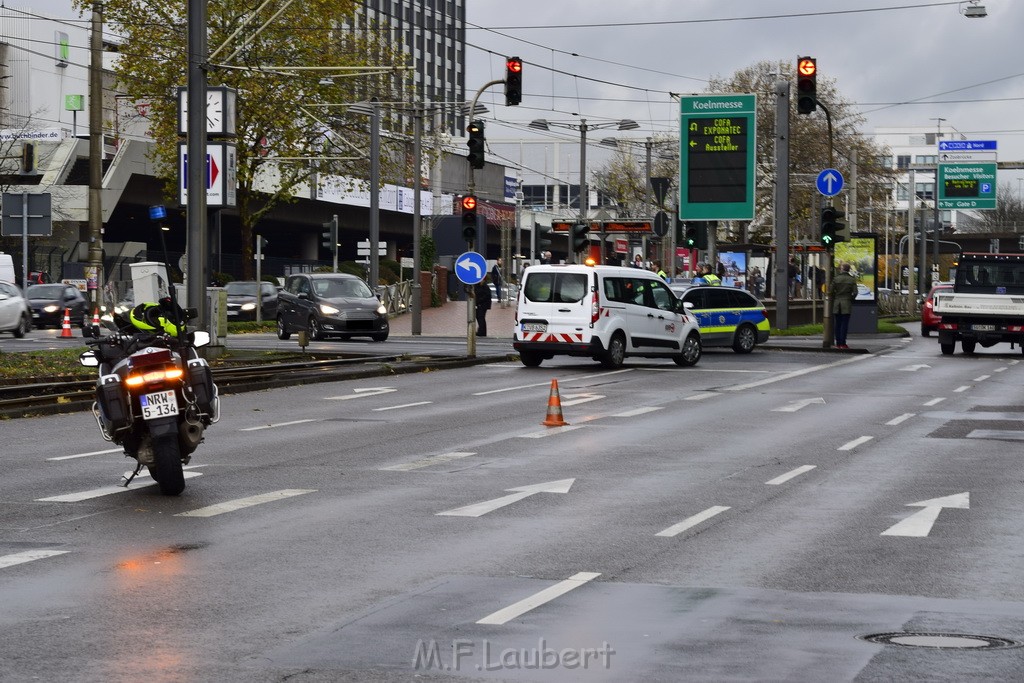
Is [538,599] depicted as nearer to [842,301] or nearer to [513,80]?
[513,80]

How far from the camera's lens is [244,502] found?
38.4 feet

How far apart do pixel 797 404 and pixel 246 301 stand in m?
34.4

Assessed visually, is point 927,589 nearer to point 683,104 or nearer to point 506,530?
point 506,530

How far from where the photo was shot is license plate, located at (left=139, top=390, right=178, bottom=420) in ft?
39.0

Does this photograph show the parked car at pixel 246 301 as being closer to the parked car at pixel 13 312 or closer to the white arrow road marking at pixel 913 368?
the parked car at pixel 13 312

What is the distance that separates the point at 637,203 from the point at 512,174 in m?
37.9

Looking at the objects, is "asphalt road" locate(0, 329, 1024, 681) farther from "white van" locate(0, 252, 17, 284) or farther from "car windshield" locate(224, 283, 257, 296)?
"car windshield" locate(224, 283, 257, 296)

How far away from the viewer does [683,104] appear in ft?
167

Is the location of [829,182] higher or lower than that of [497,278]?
higher

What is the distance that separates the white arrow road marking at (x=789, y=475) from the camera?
1343 cm

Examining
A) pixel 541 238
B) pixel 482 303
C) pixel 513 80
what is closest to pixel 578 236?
pixel 541 238

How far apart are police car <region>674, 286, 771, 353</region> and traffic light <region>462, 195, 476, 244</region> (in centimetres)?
488

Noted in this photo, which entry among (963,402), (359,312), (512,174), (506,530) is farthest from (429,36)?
(506,530)

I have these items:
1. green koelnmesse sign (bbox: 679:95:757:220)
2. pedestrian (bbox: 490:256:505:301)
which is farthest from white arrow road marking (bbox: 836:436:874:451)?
pedestrian (bbox: 490:256:505:301)
